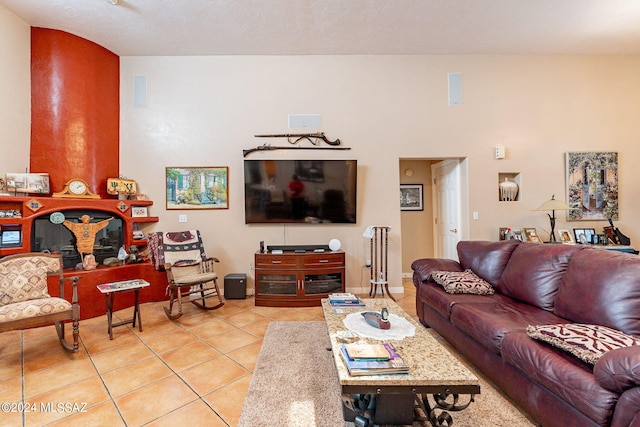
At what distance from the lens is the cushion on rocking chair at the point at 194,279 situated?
3.21 metres

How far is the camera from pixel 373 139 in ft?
13.6

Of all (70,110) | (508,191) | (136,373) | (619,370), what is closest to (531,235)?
(508,191)

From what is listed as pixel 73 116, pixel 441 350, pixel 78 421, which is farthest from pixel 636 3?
pixel 73 116

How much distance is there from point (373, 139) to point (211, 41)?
266 cm

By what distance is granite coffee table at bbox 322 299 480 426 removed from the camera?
127cm

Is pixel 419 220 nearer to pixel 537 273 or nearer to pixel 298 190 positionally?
pixel 298 190

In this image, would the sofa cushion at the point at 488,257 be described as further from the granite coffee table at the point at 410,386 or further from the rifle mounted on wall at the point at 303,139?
the rifle mounted on wall at the point at 303,139

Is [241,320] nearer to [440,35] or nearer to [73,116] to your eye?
[73,116]

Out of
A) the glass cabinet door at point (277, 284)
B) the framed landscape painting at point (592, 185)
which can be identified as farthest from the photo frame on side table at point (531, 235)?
the glass cabinet door at point (277, 284)

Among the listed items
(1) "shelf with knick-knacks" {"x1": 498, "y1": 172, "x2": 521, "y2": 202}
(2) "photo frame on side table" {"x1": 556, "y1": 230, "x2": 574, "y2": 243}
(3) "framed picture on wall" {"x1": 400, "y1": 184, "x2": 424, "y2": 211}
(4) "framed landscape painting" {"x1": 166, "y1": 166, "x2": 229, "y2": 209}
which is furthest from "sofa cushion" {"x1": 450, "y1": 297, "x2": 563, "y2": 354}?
(4) "framed landscape painting" {"x1": 166, "y1": 166, "x2": 229, "y2": 209}

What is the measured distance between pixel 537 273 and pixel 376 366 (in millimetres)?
1711

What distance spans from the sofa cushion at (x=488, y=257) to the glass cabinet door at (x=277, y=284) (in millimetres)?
2068

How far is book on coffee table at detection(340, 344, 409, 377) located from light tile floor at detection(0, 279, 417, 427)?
836 mm

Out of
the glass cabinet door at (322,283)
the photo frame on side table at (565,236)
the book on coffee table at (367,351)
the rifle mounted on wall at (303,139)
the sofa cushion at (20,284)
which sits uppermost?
the rifle mounted on wall at (303,139)
